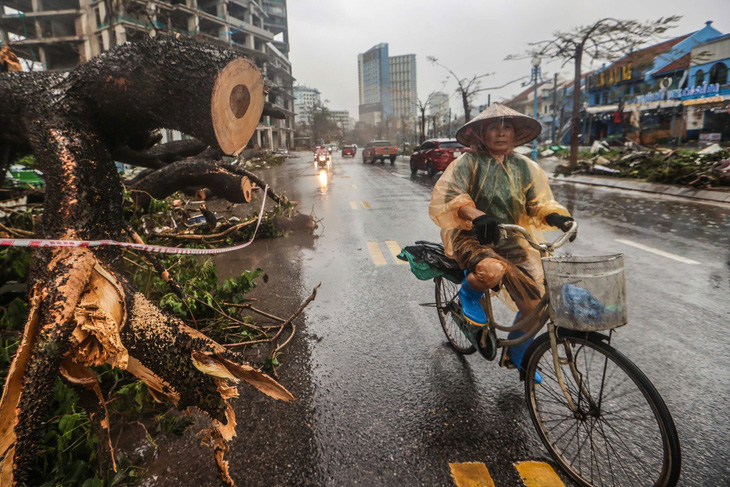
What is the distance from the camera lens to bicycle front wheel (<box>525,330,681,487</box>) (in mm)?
1878

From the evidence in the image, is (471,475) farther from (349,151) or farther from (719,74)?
(349,151)

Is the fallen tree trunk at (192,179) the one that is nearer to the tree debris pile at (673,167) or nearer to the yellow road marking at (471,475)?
the yellow road marking at (471,475)

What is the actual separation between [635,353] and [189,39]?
12.5 ft

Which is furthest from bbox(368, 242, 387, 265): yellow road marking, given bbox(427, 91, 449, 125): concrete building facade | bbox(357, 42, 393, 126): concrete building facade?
bbox(357, 42, 393, 126): concrete building facade

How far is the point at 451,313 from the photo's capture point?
3.21 m

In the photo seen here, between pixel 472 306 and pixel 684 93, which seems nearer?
pixel 472 306

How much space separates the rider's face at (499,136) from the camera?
2.71m

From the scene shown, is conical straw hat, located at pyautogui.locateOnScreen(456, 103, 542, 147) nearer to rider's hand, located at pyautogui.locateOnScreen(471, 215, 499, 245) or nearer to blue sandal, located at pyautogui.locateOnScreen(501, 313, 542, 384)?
rider's hand, located at pyautogui.locateOnScreen(471, 215, 499, 245)

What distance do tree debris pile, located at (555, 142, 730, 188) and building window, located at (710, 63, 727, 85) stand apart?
Result: 23.1 metres

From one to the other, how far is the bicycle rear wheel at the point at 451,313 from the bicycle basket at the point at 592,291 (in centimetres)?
129

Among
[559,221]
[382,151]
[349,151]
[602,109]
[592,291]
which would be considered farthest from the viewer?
[349,151]

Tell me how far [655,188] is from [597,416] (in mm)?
13170

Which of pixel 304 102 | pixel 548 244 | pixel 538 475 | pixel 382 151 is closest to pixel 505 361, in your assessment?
pixel 538 475

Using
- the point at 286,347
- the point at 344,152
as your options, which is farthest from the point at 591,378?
the point at 344,152
